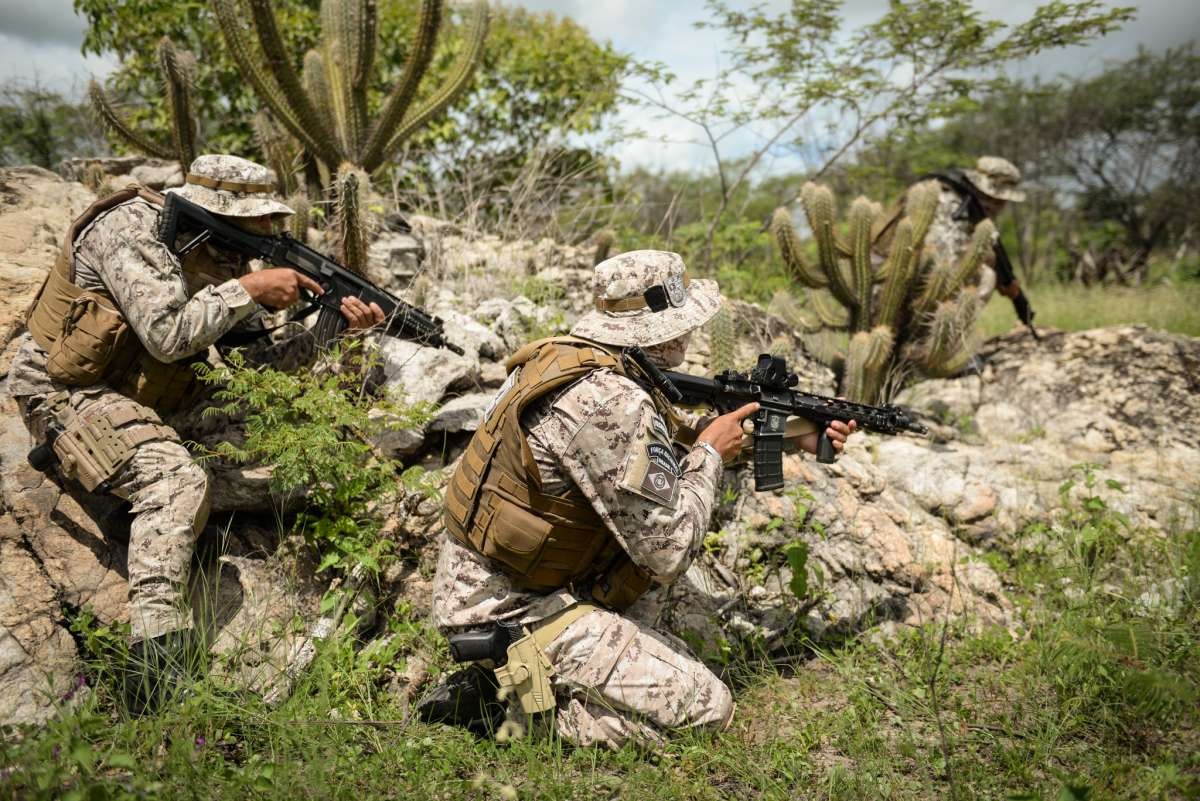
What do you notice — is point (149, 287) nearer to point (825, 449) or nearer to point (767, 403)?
point (767, 403)

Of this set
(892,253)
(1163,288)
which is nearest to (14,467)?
(892,253)

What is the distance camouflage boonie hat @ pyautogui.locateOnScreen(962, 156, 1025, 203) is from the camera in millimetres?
6688

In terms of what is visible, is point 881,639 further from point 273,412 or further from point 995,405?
point 995,405

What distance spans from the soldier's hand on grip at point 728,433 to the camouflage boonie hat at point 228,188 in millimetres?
2127

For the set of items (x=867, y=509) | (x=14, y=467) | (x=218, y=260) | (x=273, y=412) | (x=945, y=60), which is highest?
(x=945, y=60)

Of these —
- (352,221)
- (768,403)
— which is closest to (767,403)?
(768,403)

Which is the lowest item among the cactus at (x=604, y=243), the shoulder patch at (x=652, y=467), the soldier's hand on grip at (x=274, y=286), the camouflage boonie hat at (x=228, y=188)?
the shoulder patch at (x=652, y=467)

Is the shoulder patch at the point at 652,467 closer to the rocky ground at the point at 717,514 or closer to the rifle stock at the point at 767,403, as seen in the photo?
the rifle stock at the point at 767,403

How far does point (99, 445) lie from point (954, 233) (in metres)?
6.38

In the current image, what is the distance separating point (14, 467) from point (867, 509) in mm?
3966

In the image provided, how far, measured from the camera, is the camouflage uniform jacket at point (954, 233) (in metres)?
6.61

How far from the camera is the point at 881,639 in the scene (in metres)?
3.46

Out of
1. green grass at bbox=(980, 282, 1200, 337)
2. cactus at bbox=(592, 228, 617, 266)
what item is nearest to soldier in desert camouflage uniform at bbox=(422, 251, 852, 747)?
cactus at bbox=(592, 228, 617, 266)

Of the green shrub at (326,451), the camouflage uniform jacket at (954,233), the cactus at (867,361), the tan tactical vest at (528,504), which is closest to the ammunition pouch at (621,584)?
the tan tactical vest at (528,504)
